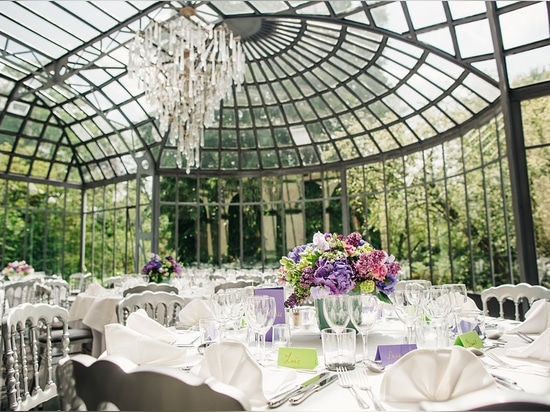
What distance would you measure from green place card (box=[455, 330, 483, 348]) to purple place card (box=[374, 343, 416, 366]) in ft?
0.95

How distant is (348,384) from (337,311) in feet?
1.16

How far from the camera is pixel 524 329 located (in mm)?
2223

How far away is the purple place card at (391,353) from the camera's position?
161cm

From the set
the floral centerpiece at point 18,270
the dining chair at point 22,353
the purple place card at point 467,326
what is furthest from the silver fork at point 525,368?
the floral centerpiece at point 18,270

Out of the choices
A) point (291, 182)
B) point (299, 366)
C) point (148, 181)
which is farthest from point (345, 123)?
point (299, 366)

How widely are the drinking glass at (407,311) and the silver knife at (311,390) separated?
0.44 m

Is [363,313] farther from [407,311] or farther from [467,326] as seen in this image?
[467,326]

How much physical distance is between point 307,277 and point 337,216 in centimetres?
956

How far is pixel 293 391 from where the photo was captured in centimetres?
131

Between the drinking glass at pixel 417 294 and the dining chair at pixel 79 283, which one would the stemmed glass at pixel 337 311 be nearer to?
the drinking glass at pixel 417 294

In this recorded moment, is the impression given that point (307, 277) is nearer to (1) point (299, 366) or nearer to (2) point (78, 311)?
(1) point (299, 366)

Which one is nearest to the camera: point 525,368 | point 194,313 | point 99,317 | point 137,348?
point 525,368

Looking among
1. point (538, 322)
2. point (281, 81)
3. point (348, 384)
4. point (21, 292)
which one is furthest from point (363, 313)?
point (281, 81)

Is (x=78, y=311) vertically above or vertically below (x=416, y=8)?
below
